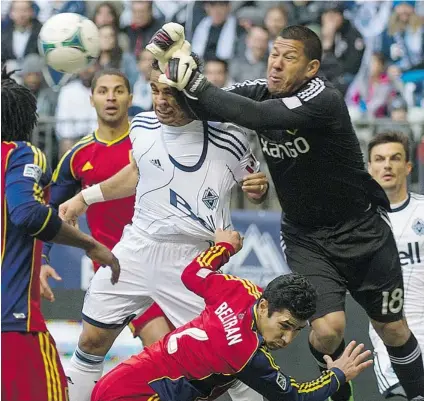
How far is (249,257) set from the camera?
441 inches

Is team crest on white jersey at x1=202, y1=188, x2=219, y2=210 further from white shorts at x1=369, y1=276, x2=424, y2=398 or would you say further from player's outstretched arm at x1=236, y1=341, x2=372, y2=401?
white shorts at x1=369, y1=276, x2=424, y2=398

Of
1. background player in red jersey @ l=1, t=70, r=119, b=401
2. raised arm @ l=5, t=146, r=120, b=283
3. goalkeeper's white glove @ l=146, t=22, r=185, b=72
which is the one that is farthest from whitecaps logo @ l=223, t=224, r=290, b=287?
raised arm @ l=5, t=146, r=120, b=283

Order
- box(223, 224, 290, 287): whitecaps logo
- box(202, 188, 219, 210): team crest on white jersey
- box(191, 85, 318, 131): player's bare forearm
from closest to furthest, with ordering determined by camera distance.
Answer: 1. box(191, 85, 318, 131): player's bare forearm
2. box(202, 188, 219, 210): team crest on white jersey
3. box(223, 224, 290, 287): whitecaps logo

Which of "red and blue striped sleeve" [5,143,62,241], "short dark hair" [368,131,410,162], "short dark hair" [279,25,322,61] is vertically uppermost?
"short dark hair" [279,25,322,61]

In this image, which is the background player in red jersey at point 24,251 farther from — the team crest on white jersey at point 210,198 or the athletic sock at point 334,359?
the athletic sock at point 334,359

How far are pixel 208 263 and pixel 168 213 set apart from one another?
2.65 feet

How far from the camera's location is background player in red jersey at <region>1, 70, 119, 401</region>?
4.65 meters

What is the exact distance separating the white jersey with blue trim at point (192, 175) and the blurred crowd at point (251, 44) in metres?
5.80

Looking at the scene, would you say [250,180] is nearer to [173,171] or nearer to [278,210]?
[173,171]

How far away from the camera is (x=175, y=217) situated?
243 inches

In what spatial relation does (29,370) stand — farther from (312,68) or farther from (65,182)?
(65,182)

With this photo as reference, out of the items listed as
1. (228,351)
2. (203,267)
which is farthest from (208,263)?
(228,351)

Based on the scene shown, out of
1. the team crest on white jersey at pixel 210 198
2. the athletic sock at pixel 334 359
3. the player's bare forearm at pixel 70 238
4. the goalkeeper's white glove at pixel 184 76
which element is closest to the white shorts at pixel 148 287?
the team crest on white jersey at pixel 210 198

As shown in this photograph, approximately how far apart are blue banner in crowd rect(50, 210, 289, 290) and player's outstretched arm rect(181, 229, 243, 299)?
5398 millimetres
